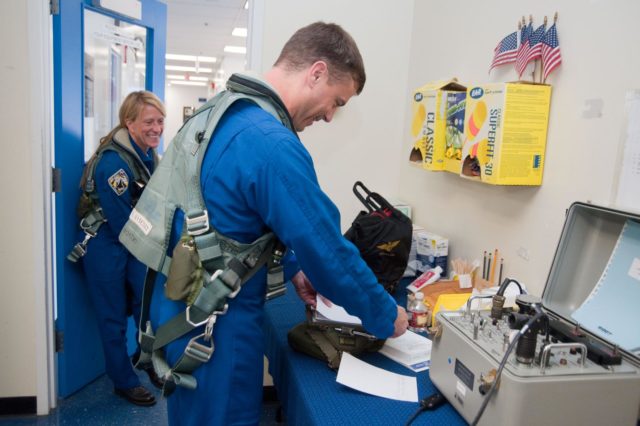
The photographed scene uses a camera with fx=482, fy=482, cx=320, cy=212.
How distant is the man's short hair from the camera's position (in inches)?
44.9

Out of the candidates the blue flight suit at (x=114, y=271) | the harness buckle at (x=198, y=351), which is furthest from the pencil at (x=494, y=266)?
the blue flight suit at (x=114, y=271)

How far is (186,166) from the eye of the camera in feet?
3.50

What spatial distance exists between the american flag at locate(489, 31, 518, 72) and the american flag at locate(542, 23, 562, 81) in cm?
14

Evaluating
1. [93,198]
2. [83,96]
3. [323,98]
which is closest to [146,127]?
[83,96]

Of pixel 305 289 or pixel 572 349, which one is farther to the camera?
pixel 305 289

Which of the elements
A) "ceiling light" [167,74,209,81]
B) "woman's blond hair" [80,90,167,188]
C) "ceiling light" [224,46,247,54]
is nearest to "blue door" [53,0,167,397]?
"woman's blond hair" [80,90,167,188]

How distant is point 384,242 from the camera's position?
174cm

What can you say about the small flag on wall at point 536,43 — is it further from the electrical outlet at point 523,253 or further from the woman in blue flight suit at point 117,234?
the woman in blue flight suit at point 117,234

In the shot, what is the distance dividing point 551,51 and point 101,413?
7.91ft

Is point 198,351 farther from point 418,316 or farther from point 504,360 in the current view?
point 418,316

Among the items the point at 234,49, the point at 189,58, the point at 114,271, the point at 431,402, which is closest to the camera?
the point at 431,402

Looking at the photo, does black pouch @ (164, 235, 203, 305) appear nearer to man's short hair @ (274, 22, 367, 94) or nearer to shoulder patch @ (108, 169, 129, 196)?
man's short hair @ (274, 22, 367, 94)

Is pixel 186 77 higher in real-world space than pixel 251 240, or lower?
higher

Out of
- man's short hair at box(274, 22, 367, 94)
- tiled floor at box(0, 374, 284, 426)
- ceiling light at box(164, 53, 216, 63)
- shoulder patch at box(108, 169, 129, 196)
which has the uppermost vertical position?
ceiling light at box(164, 53, 216, 63)
